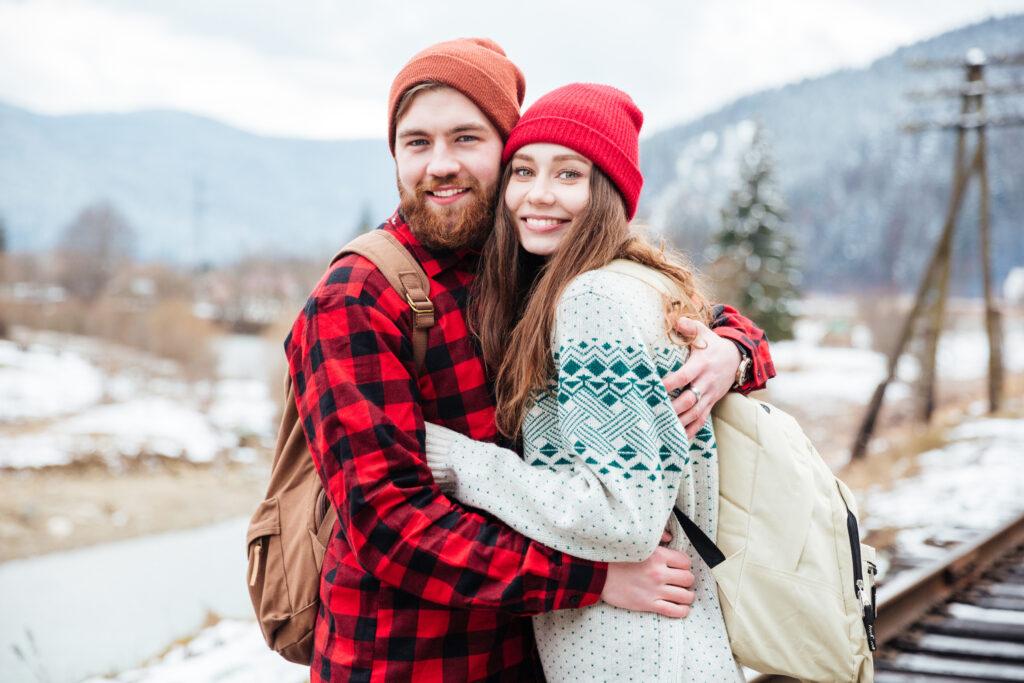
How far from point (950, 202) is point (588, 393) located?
53.3 feet

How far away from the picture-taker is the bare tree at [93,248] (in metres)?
52.6

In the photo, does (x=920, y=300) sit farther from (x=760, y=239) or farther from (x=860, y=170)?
(x=860, y=170)

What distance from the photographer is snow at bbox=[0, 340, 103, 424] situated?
82.8 feet

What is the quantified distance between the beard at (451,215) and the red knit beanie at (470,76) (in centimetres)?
19

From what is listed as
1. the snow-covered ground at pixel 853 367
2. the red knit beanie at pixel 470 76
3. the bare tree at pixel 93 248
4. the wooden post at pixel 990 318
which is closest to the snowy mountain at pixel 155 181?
the bare tree at pixel 93 248

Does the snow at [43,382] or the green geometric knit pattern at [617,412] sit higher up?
the green geometric knit pattern at [617,412]

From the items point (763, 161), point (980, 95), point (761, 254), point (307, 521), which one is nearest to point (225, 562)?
point (307, 521)

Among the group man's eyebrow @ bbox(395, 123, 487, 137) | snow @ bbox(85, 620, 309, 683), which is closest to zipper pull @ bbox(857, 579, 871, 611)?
man's eyebrow @ bbox(395, 123, 487, 137)

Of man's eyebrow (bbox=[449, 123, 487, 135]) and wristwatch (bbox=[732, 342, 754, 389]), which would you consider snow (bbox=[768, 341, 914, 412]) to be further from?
man's eyebrow (bbox=[449, 123, 487, 135])

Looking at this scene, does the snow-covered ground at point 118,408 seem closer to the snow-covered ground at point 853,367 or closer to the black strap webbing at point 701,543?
the snow-covered ground at point 853,367

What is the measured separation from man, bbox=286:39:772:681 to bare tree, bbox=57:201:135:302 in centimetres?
5180

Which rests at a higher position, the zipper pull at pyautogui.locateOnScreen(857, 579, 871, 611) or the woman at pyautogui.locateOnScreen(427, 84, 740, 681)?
the woman at pyautogui.locateOnScreen(427, 84, 740, 681)

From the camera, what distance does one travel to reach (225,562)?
43.4 feet

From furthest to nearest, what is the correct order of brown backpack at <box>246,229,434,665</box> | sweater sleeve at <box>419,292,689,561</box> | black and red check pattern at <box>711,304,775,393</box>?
black and red check pattern at <box>711,304,775,393</box> < brown backpack at <box>246,229,434,665</box> < sweater sleeve at <box>419,292,689,561</box>
